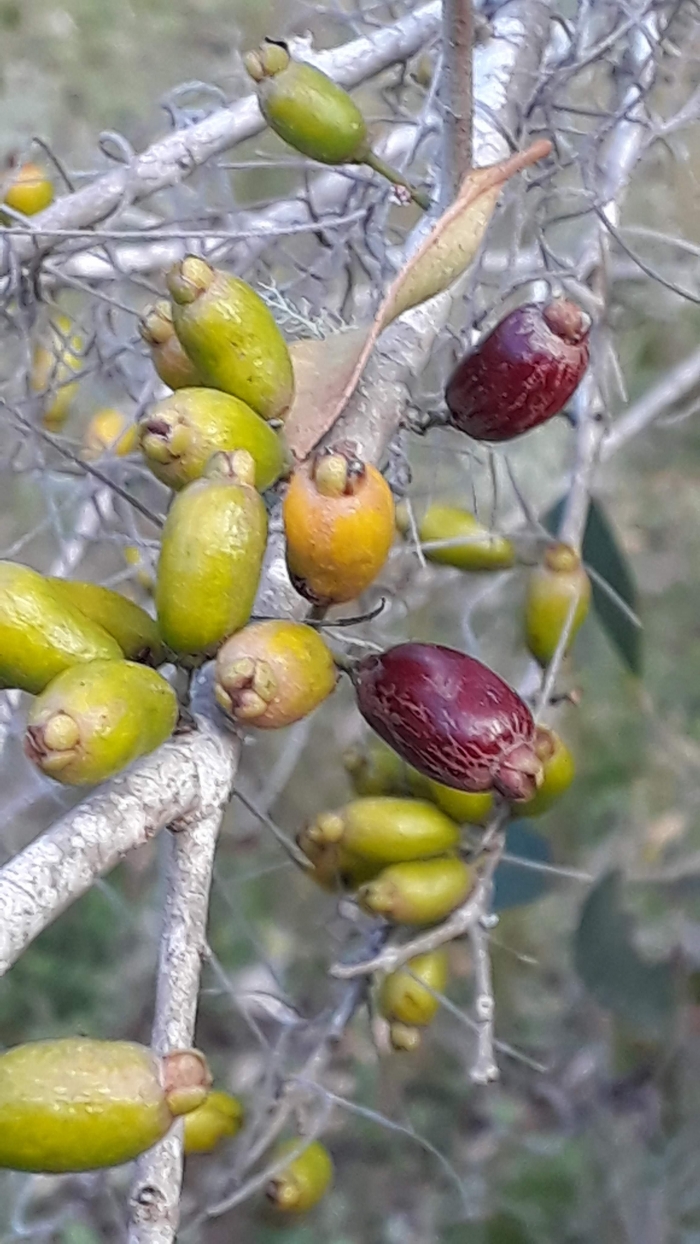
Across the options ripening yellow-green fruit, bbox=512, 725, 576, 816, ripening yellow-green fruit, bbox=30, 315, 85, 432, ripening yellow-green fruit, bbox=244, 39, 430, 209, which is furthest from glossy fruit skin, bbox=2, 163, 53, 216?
ripening yellow-green fruit, bbox=512, 725, 576, 816

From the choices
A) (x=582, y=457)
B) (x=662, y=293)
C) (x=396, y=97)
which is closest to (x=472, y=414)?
(x=582, y=457)

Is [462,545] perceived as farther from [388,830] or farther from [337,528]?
[337,528]

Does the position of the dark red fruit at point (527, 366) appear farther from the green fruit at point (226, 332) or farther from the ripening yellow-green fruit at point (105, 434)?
the ripening yellow-green fruit at point (105, 434)

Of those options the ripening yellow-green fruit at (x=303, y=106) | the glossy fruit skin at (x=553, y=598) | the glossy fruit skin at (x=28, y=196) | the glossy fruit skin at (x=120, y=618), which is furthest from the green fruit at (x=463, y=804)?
the glossy fruit skin at (x=28, y=196)

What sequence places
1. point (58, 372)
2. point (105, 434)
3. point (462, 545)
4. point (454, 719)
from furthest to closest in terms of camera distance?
point (105, 434), point (58, 372), point (462, 545), point (454, 719)

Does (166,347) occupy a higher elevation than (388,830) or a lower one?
higher

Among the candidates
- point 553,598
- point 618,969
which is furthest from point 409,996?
point 618,969
